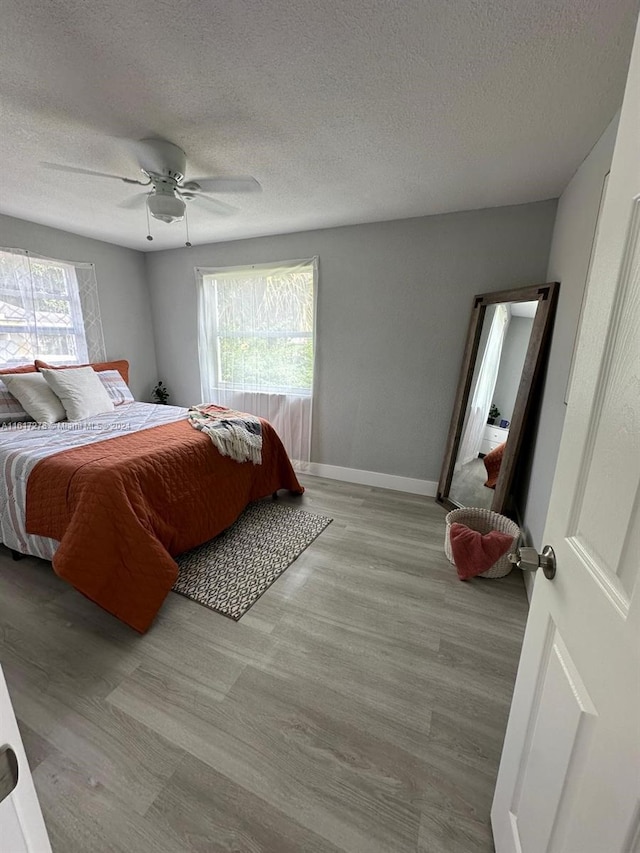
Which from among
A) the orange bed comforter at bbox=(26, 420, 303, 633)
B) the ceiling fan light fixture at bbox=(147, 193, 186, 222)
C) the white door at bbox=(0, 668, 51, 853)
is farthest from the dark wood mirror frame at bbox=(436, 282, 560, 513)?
the white door at bbox=(0, 668, 51, 853)

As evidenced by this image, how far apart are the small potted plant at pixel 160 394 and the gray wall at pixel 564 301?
12.7ft

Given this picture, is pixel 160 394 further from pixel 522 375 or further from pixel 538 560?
pixel 538 560

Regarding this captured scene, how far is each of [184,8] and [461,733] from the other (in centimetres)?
254

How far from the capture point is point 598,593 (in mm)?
558

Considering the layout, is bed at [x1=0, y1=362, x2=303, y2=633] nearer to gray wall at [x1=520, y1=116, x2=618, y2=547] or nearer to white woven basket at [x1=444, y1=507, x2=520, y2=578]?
white woven basket at [x1=444, y1=507, x2=520, y2=578]

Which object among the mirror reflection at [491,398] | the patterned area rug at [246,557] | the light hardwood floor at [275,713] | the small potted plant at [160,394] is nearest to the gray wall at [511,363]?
the mirror reflection at [491,398]

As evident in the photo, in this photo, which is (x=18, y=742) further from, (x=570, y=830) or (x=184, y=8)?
(x=184, y=8)

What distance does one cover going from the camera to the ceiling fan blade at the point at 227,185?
5.92 feet

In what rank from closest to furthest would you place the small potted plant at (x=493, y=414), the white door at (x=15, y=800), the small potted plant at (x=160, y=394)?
the white door at (x=15, y=800) → the small potted plant at (x=493, y=414) → the small potted plant at (x=160, y=394)

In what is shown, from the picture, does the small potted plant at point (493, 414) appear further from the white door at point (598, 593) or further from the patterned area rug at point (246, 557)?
the white door at point (598, 593)

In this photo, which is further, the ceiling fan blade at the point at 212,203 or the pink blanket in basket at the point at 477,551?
the ceiling fan blade at the point at 212,203

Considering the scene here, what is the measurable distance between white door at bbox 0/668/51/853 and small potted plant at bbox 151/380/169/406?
405cm

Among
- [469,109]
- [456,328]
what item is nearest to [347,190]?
[469,109]

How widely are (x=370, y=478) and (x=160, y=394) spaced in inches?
107
